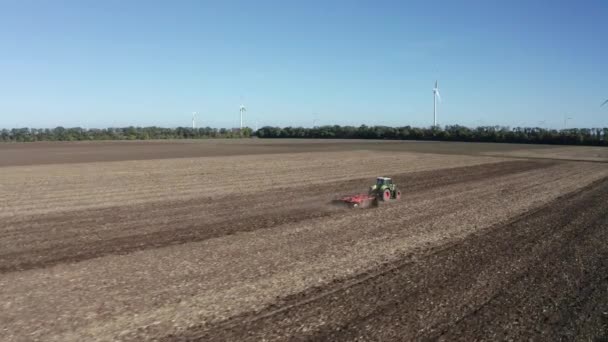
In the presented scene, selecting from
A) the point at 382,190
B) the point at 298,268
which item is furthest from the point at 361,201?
the point at 298,268

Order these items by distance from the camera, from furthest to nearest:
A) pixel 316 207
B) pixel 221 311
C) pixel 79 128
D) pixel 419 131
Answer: pixel 79 128 → pixel 419 131 → pixel 316 207 → pixel 221 311

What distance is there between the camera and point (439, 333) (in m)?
6.71

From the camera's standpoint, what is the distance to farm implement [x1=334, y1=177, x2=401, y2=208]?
58.4 feet

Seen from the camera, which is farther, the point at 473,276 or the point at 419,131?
the point at 419,131

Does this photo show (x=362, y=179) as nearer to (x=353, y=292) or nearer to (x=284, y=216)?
(x=284, y=216)

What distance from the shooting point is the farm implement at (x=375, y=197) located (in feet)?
58.4

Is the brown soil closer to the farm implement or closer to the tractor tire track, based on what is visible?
the tractor tire track

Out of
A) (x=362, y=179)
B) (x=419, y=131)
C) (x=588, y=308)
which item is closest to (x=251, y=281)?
(x=588, y=308)

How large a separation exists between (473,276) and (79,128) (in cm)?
13533

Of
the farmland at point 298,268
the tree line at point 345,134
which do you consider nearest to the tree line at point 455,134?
the tree line at point 345,134

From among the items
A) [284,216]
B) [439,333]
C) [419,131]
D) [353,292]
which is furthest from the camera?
[419,131]

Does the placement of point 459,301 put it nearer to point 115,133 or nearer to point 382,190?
point 382,190

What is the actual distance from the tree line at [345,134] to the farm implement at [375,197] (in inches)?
3405

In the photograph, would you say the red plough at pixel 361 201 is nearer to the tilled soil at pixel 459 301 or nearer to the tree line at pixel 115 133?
the tilled soil at pixel 459 301
